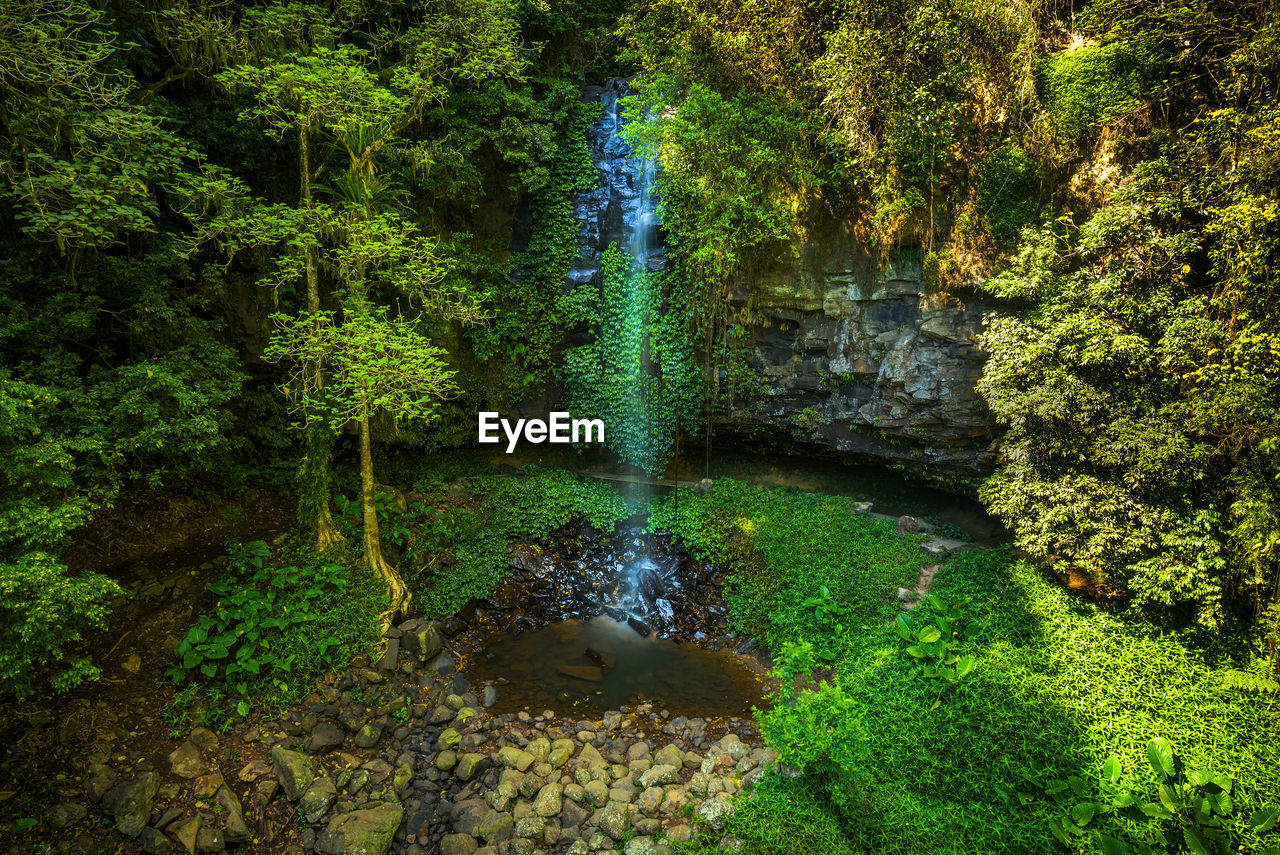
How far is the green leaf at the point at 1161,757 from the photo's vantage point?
4.35 metres

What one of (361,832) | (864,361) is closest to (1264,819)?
(864,361)

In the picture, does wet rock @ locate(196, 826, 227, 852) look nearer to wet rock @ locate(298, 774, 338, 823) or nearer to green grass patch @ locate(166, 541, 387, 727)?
wet rock @ locate(298, 774, 338, 823)

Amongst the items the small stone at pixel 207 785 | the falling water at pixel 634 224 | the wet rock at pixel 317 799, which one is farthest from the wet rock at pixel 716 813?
the falling water at pixel 634 224

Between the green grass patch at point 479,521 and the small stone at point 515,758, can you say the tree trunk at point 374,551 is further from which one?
the small stone at point 515,758

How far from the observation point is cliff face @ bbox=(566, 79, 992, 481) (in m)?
8.13

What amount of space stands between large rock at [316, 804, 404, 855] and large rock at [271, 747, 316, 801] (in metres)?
0.46

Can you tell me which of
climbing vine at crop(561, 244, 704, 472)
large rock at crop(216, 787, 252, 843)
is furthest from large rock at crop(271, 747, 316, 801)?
climbing vine at crop(561, 244, 704, 472)

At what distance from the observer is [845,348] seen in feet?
29.9

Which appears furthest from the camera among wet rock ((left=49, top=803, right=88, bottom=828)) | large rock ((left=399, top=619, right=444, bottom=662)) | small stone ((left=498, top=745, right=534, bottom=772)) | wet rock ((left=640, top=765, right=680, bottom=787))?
large rock ((left=399, top=619, right=444, bottom=662))

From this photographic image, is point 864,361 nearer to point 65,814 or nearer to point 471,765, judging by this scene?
point 471,765

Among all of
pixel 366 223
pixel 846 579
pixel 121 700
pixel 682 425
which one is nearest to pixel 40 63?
pixel 366 223

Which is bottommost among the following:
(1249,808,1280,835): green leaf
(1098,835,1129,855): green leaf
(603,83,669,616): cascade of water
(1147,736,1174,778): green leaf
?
(1098,835,1129,855): green leaf
